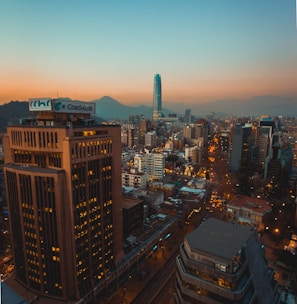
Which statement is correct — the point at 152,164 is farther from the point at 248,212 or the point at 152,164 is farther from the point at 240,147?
the point at 248,212

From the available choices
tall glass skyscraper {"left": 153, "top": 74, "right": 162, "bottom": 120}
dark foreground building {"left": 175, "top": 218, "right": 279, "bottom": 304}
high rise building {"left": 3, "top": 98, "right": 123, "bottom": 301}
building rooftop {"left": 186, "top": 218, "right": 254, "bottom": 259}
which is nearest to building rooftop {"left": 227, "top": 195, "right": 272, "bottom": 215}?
dark foreground building {"left": 175, "top": 218, "right": 279, "bottom": 304}

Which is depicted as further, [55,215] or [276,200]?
[276,200]

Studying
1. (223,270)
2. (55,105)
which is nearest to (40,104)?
(55,105)

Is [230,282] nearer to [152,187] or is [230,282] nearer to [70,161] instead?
[70,161]

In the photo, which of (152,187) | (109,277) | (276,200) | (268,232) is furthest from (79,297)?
(276,200)

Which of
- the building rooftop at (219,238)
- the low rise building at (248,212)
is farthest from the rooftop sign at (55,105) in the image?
the low rise building at (248,212)

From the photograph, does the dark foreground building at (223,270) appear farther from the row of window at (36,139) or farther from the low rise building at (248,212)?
the low rise building at (248,212)

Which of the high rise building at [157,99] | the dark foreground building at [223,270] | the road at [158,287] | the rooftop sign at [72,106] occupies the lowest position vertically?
the road at [158,287]
